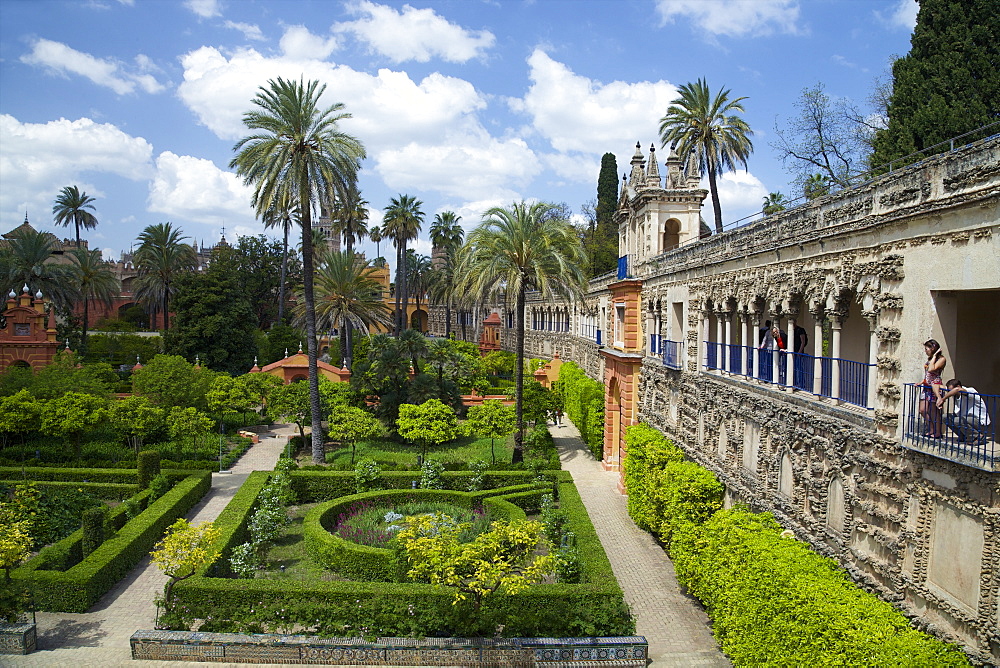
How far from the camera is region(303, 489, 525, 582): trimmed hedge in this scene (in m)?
16.9

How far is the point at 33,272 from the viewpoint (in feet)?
160

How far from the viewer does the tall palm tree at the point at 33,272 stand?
48781 mm

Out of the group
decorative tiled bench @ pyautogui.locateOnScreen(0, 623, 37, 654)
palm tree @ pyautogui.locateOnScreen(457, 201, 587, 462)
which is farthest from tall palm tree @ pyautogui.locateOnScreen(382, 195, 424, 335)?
decorative tiled bench @ pyautogui.locateOnScreen(0, 623, 37, 654)

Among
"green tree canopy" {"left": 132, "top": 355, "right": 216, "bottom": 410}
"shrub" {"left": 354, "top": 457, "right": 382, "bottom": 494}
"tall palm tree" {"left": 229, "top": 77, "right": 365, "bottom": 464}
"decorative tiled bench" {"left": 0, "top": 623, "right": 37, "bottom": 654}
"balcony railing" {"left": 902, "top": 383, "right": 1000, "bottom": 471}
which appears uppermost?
"tall palm tree" {"left": 229, "top": 77, "right": 365, "bottom": 464}

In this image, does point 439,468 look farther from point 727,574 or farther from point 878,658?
point 878,658

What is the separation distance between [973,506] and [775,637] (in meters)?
3.95

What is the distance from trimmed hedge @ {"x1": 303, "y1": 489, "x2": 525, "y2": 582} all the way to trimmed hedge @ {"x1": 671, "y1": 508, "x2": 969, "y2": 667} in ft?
23.3

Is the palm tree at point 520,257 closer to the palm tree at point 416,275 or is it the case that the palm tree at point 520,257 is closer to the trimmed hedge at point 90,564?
the trimmed hedge at point 90,564

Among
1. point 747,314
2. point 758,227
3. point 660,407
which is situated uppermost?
point 758,227

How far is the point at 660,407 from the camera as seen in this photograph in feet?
76.3

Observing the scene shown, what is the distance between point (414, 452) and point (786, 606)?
2229 cm

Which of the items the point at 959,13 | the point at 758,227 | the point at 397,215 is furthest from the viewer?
the point at 397,215

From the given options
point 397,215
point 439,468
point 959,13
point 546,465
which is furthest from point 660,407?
point 397,215

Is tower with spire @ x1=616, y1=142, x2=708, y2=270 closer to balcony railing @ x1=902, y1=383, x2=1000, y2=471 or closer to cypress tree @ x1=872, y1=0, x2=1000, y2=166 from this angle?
cypress tree @ x1=872, y1=0, x2=1000, y2=166
